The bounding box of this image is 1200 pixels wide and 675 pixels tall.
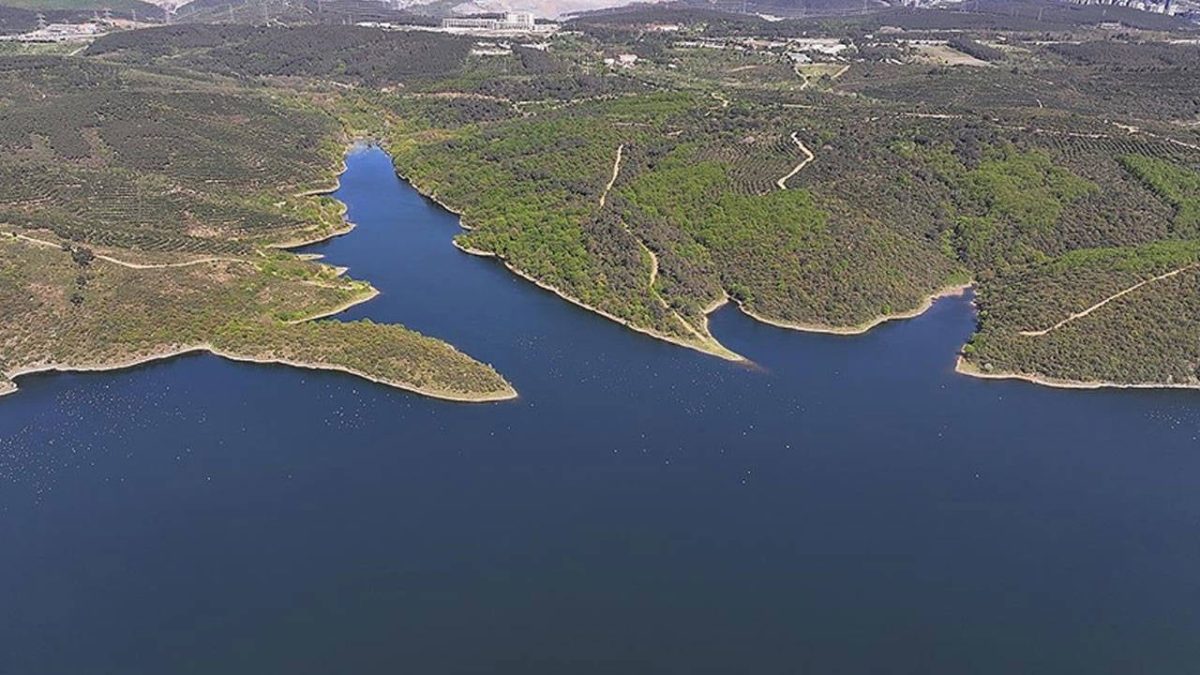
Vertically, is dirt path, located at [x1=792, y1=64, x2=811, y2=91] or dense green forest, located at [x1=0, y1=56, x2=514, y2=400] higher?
dirt path, located at [x1=792, y1=64, x2=811, y2=91]

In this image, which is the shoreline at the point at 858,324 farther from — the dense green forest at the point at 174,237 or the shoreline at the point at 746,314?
the dense green forest at the point at 174,237

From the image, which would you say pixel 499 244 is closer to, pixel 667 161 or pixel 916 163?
pixel 667 161

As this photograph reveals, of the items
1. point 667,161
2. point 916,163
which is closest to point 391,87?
point 667,161

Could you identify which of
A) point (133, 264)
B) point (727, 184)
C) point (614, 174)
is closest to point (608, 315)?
point (727, 184)

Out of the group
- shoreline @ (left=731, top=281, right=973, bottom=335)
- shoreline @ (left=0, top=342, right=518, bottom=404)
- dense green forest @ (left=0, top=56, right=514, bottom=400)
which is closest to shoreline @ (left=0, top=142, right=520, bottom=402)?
shoreline @ (left=0, top=342, right=518, bottom=404)

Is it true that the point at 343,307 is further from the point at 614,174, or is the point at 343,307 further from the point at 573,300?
the point at 614,174

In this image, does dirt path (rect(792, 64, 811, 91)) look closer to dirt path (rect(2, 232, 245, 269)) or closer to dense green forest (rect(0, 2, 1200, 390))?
dense green forest (rect(0, 2, 1200, 390))
